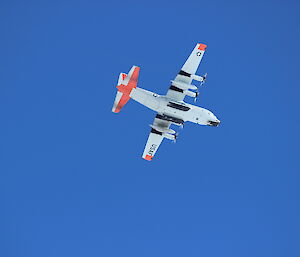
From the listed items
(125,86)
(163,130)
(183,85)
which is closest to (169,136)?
(163,130)

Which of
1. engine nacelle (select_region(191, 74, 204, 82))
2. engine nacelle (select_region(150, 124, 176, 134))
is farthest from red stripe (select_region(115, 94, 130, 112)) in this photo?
engine nacelle (select_region(191, 74, 204, 82))

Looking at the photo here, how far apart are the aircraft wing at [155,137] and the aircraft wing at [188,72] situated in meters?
6.74

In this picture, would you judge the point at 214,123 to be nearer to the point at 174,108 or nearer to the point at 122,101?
the point at 174,108

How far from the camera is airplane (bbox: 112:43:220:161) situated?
6894 centimetres

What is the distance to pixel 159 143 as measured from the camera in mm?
77125

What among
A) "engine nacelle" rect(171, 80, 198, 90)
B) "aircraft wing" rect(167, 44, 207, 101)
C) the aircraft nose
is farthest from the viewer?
the aircraft nose

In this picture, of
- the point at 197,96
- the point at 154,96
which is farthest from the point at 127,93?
the point at 197,96

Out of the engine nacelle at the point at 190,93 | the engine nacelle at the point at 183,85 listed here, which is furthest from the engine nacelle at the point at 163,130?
the engine nacelle at the point at 183,85

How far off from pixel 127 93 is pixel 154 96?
353cm

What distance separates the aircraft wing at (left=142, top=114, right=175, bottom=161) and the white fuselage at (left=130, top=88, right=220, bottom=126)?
11.1 feet

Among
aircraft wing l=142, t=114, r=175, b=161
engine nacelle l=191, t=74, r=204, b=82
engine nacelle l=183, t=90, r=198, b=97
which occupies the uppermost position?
engine nacelle l=191, t=74, r=204, b=82

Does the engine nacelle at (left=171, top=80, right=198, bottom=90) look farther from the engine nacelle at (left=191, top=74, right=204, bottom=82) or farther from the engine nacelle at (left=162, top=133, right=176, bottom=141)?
the engine nacelle at (left=162, top=133, right=176, bottom=141)

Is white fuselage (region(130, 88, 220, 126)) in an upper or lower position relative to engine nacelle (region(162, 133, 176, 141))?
upper

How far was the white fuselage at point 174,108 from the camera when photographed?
7047 centimetres
